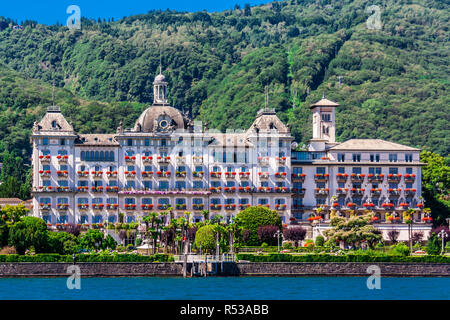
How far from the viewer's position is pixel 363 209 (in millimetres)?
148750

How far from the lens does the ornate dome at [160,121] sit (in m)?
148

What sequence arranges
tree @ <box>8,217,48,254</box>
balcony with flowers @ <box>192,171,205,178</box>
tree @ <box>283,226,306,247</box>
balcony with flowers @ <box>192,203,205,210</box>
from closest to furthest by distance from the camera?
tree @ <box>8,217,48,254</box> < tree @ <box>283,226,306,247</box> < balcony with flowers @ <box>192,203,205,210</box> < balcony with flowers @ <box>192,171,205,178</box>

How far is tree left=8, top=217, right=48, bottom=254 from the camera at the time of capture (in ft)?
383

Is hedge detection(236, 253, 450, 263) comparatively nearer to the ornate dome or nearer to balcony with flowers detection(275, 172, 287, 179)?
balcony with flowers detection(275, 172, 287, 179)

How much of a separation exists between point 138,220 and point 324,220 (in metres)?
26.1

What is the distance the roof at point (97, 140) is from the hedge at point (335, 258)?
37.3 m

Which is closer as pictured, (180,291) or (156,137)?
(180,291)

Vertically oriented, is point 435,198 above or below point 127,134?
below

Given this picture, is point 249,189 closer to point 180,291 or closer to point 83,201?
point 83,201

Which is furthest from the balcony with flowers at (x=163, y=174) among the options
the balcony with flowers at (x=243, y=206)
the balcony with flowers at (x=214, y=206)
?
the balcony with flowers at (x=243, y=206)

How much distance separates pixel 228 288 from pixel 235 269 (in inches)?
582

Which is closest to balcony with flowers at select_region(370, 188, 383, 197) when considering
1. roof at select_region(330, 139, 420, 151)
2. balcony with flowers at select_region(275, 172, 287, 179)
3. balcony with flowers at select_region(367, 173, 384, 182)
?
balcony with flowers at select_region(367, 173, 384, 182)

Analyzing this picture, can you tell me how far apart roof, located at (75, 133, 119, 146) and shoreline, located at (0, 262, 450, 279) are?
36652mm

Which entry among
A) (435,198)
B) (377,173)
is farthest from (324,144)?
(435,198)
